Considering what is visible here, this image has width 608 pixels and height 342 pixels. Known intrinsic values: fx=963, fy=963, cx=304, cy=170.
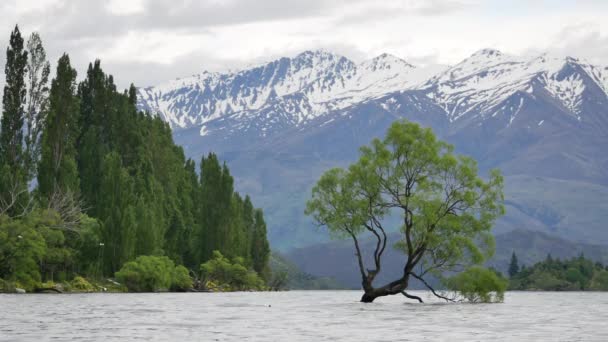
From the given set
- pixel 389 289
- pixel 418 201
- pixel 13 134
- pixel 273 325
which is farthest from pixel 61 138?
pixel 273 325

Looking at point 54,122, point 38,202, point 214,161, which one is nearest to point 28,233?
point 38,202

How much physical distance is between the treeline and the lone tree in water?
120 ft

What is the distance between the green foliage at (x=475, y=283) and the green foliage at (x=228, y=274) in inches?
2448

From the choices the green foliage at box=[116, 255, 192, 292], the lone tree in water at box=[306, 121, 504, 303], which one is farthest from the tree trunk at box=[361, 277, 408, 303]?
the green foliage at box=[116, 255, 192, 292]

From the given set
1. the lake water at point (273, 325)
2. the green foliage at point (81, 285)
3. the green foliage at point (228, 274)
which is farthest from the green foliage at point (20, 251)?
the green foliage at point (228, 274)

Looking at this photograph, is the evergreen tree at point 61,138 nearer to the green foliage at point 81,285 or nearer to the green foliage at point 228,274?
→ the green foliage at point 81,285

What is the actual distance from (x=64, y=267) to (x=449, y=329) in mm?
72460

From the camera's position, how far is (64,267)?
114 metres

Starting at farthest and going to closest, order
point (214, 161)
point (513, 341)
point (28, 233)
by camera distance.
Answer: point (214, 161), point (28, 233), point (513, 341)

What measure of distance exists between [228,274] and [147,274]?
97.8 ft

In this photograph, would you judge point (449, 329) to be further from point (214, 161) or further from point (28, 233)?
point (214, 161)

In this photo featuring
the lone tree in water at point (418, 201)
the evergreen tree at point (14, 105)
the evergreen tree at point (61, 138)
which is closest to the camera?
the lone tree in water at point (418, 201)

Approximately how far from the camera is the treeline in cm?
11012

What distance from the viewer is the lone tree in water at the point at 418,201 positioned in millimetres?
81625
